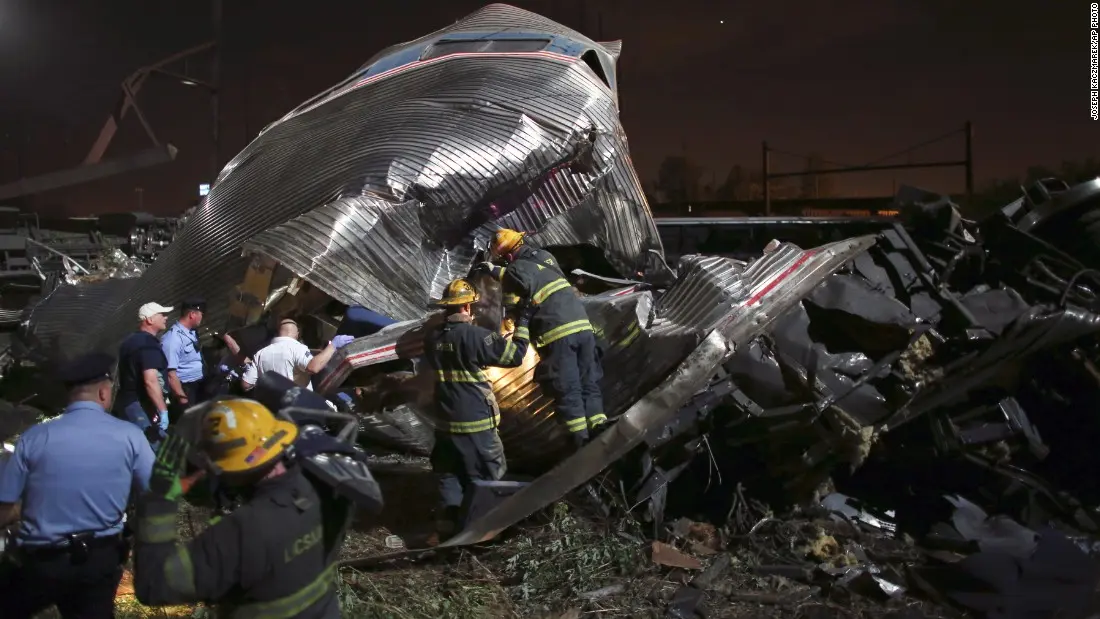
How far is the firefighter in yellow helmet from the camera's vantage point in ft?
6.03

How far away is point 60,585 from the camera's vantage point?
259cm

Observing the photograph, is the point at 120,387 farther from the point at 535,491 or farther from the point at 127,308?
the point at 535,491

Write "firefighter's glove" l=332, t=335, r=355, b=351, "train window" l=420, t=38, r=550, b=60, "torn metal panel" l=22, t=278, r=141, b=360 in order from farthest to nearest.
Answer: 1. "train window" l=420, t=38, r=550, b=60
2. "torn metal panel" l=22, t=278, r=141, b=360
3. "firefighter's glove" l=332, t=335, r=355, b=351

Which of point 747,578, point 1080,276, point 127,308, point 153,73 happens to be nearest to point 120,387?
point 127,308

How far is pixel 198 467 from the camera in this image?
199 cm

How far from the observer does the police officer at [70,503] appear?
257 cm

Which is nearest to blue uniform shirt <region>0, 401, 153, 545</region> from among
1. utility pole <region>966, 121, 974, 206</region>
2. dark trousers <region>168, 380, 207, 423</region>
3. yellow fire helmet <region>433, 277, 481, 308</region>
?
yellow fire helmet <region>433, 277, 481, 308</region>

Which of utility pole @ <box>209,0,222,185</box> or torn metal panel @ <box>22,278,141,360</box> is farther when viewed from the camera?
utility pole @ <box>209,0,222,185</box>

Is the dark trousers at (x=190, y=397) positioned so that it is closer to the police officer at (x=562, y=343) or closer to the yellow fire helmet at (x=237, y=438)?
the police officer at (x=562, y=343)

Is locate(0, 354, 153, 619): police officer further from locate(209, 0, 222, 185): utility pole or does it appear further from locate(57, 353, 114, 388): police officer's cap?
locate(209, 0, 222, 185): utility pole

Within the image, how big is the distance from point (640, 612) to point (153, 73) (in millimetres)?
15701

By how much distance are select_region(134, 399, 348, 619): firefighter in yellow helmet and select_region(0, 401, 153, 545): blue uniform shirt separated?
0.84m

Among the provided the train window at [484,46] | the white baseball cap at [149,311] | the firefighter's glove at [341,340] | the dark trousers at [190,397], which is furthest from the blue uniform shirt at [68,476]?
the train window at [484,46]

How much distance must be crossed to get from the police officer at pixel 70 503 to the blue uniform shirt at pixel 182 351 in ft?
7.53
